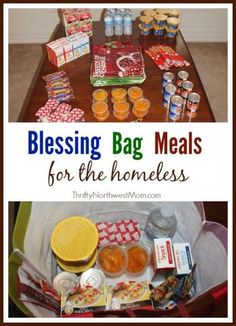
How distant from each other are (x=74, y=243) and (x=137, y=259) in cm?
27

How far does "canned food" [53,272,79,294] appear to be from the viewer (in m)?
1.29

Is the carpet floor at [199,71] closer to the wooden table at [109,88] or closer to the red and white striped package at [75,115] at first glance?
the wooden table at [109,88]

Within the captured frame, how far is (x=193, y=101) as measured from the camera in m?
A: 1.55

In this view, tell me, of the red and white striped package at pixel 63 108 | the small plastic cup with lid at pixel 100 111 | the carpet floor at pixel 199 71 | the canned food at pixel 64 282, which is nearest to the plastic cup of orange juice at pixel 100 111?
the small plastic cup with lid at pixel 100 111

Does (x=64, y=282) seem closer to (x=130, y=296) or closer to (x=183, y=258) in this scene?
(x=130, y=296)

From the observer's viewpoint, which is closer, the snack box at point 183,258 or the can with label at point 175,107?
the snack box at point 183,258

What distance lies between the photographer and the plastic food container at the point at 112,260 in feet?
4.46

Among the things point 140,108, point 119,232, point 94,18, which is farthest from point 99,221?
point 94,18

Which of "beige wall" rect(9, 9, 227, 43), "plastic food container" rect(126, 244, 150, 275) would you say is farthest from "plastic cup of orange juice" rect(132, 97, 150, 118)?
"beige wall" rect(9, 9, 227, 43)

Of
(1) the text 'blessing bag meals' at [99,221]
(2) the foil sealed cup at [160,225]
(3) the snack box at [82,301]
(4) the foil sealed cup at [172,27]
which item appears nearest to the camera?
(1) the text 'blessing bag meals' at [99,221]

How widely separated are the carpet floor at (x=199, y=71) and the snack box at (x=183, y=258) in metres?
1.56

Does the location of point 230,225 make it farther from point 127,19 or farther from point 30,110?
point 127,19

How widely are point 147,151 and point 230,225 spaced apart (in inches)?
16.1

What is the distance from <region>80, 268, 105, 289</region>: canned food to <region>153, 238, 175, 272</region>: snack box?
0.21 meters
